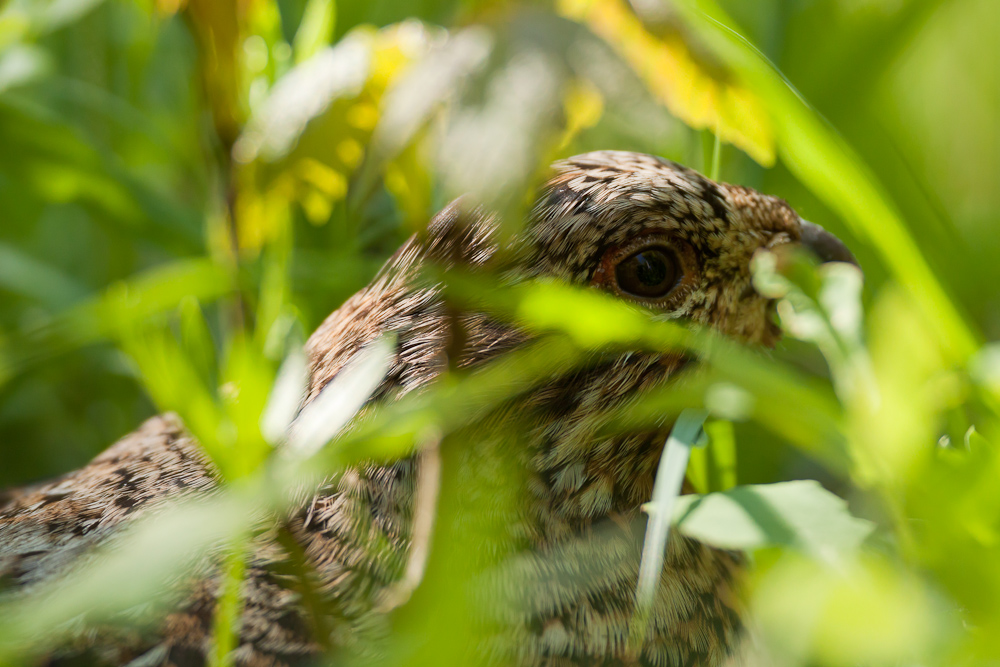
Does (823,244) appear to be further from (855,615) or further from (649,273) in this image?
(855,615)

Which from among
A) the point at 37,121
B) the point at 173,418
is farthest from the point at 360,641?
the point at 37,121

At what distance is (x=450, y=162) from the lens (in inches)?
19.5

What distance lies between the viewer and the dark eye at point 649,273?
1080 millimetres

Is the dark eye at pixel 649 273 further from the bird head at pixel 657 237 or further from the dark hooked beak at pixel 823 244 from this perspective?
the dark hooked beak at pixel 823 244

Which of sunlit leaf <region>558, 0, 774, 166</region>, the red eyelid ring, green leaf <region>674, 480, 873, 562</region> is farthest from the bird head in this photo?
green leaf <region>674, 480, 873, 562</region>

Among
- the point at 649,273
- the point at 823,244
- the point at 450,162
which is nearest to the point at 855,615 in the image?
the point at 450,162

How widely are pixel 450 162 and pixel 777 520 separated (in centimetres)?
45

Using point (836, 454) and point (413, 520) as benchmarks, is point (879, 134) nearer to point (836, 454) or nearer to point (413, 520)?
point (836, 454)

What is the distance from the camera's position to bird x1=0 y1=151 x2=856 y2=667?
3.06ft

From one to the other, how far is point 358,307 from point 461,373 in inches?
10.1

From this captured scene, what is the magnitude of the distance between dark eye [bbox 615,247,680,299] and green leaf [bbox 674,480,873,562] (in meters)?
0.41

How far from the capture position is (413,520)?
3.27 ft

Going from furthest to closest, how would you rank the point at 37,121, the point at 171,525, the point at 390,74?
the point at 37,121 → the point at 390,74 → the point at 171,525

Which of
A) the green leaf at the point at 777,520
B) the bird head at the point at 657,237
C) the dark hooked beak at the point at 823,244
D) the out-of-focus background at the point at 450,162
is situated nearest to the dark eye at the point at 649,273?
the bird head at the point at 657,237
